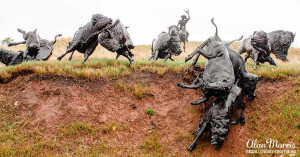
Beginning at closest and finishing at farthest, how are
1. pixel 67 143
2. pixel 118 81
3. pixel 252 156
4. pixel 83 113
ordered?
pixel 252 156
pixel 67 143
pixel 83 113
pixel 118 81

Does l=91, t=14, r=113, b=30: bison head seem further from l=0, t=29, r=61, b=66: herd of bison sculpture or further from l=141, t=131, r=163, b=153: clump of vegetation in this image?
l=141, t=131, r=163, b=153: clump of vegetation

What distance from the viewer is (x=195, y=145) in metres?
5.74

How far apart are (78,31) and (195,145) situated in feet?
19.7

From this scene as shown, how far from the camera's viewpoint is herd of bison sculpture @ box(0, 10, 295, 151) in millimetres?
5301

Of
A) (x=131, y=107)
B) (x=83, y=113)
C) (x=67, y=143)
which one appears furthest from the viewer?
(x=131, y=107)

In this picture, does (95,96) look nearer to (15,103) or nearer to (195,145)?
(15,103)

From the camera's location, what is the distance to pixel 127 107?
7.20 m

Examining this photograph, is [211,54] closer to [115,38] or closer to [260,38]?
[115,38]

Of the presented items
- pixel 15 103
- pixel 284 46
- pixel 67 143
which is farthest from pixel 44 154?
pixel 284 46

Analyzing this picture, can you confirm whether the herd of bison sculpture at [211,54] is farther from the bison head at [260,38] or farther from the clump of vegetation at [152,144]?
the clump of vegetation at [152,144]

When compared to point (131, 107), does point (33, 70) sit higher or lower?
higher

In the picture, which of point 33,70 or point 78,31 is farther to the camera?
point 78,31

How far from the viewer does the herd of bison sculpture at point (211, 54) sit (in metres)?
5.30

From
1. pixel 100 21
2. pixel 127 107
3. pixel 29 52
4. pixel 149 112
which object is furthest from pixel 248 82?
pixel 29 52
